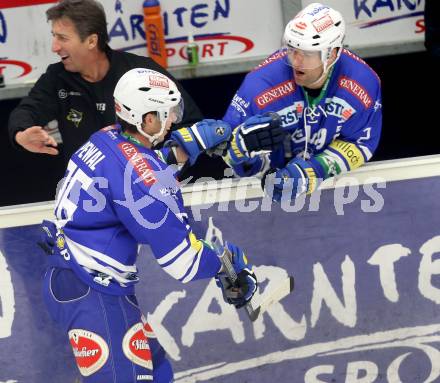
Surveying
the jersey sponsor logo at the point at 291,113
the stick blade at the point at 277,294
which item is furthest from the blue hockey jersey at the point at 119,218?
the jersey sponsor logo at the point at 291,113

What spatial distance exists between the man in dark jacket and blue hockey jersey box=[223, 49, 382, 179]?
1.57ft

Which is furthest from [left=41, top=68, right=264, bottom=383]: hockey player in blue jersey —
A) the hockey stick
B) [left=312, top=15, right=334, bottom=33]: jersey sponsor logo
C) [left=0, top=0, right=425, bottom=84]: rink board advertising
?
[left=0, top=0, right=425, bottom=84]: rink board advertising

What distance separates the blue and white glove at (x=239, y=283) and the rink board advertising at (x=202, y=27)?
2.45 metres

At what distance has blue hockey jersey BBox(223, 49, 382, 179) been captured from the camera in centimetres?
466

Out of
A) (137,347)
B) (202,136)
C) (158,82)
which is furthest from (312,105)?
(137,347)

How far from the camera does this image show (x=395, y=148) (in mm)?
6969

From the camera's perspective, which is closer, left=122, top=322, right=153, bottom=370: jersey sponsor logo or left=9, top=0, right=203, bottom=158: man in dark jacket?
→ left=122, top=322, right=153, bottom=370: jersey sponsor logo

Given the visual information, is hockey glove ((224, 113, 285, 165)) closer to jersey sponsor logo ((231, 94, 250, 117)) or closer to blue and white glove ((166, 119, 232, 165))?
blue and white glove ((166, 119, 232, 165))

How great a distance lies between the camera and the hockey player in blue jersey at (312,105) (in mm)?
4559

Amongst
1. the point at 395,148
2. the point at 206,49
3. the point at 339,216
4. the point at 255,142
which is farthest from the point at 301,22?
the point at 395,148

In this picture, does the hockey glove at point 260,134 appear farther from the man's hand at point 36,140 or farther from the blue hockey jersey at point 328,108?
the man's hand at point 36,140

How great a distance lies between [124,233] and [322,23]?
4.38 feet

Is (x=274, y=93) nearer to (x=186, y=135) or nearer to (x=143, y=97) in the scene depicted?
(x=186, y=135)

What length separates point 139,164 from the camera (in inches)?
162
